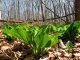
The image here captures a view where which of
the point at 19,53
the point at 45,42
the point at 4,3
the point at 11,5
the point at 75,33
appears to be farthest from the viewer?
the point at 4,3

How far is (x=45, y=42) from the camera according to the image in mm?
1408

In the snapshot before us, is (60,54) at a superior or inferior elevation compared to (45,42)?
inferior

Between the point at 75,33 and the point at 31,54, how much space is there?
78 centimetres

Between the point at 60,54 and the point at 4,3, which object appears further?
the point at 4,3

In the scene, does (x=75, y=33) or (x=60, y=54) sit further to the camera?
(x=75, y=33)

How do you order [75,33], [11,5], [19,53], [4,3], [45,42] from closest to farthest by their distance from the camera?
[45,42], [19,53], [75,33], [11,5], [4,3]

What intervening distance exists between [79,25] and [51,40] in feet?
2.82

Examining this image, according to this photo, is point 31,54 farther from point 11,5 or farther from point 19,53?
point 11,5

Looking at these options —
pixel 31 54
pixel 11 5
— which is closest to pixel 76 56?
pixel 31 54

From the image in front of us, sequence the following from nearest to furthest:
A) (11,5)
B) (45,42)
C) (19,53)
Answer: (45,42)
(19,53)
(11,5)

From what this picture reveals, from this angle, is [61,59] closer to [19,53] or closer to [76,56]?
[76,56]

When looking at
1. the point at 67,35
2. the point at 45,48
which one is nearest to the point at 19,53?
the point at 45,48

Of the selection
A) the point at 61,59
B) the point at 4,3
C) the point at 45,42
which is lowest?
the point at 61,59

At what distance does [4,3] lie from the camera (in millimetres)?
30688
